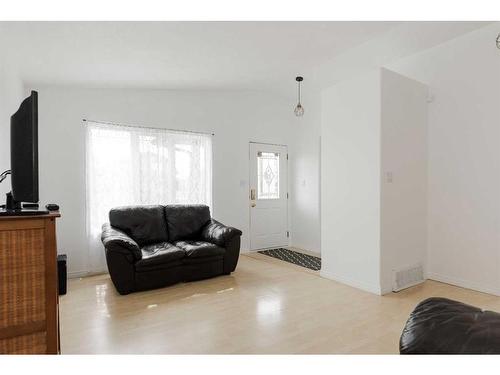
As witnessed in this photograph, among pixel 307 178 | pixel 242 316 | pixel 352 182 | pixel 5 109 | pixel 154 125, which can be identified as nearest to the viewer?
pixel 242 316

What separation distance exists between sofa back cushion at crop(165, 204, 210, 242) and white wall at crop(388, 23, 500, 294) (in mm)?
3091

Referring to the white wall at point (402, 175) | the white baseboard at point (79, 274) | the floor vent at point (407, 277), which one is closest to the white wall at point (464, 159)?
the white wall at point (402, 175)

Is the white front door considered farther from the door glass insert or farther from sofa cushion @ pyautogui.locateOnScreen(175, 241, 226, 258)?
sofa cushion @ pyautogui.locateOnScreen(175, 241, 226, 258)

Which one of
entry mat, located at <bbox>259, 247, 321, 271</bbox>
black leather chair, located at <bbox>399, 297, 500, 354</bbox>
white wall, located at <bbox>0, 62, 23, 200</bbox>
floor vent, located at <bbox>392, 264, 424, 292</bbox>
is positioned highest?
white wall, located at <bbox>0, 62, 23, 200</bbox>

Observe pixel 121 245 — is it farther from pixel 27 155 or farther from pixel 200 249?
pixel 27 155

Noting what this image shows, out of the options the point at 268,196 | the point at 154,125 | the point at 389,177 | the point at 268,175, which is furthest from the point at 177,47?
the point at 268,196

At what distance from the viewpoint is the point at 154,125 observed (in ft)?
14.9

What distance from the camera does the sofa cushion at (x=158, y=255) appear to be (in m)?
3.37

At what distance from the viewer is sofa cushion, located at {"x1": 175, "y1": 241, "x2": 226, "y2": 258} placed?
3.71m

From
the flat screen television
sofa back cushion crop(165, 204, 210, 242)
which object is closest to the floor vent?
sofa back cushion crop(165, 204, 210, 242)

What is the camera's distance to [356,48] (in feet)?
11.9

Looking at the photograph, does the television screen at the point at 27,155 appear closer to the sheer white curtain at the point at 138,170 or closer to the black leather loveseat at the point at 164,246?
the black leather loveseat at the point at 164,246

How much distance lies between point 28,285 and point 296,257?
13.5ft
